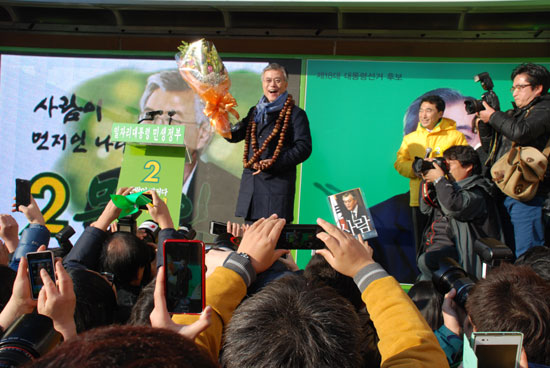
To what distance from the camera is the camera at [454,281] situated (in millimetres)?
1612

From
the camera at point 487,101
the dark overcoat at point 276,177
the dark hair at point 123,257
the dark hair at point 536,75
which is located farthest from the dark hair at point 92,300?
the dark hair at point 536,75

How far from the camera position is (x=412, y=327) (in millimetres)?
1088

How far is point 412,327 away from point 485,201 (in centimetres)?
204

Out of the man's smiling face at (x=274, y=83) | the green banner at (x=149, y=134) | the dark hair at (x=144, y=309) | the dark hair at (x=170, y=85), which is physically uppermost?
the dark hair at (x=170, y=85)

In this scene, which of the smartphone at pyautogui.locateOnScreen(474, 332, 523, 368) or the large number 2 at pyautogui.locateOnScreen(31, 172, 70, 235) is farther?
the large number 2 at pyautogui.locateOnScreen(31, 172, 70, 235)

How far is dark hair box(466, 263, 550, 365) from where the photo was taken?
125cm

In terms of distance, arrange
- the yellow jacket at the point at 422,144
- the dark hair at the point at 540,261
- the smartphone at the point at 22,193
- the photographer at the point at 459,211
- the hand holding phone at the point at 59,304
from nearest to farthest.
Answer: the hand holding phone at the point at 59,304 < the dark hair at the point at 540,261 < the smartphone at the point at 22,193 < the photographer at the point at 459,211 < the yellow jacket at the point at 422,144

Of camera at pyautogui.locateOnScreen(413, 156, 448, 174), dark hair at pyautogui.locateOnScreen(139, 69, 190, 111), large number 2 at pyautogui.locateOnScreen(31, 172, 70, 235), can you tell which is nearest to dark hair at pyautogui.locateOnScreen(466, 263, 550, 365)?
camera at pyautogui.locateOnScreen(413, 156, 448, 174)

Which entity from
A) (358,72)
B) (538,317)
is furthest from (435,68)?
(538,317)

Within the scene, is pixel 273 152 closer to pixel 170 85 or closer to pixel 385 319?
pixel 170 85

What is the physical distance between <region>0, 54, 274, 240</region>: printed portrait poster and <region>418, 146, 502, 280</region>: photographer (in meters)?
2.10

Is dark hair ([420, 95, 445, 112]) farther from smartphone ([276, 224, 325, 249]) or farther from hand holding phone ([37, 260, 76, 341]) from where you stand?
hand holding phone ([37, 260, 76, 341])

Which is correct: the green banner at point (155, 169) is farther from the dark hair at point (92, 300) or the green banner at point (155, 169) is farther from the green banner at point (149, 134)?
the dark hair at point (92, 300)

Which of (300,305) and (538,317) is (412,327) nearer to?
(300,305)
